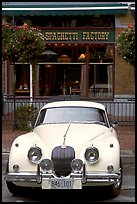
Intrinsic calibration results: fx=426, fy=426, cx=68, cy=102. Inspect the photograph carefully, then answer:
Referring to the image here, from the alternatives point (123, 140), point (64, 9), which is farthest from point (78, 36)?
point (123, 140)

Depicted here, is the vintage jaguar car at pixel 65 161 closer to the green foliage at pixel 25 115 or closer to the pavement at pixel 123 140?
→ the pavement at pixel 123 140

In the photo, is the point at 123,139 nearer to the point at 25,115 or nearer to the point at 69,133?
the point at 25,115

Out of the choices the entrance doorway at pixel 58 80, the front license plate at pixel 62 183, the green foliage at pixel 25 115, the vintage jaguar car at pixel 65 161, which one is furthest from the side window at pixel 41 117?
the entrance doorway at pixel 58 80

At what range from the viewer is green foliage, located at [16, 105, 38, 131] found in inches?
565

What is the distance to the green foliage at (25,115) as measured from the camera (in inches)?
565

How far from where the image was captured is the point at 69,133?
745cm

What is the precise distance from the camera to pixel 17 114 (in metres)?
14.6

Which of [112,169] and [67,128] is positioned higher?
[67,128]

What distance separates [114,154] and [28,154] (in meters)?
1.40

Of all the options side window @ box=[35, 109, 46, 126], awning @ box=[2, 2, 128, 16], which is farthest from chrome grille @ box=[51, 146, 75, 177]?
awning @ box=[2, 2, 128, 16]

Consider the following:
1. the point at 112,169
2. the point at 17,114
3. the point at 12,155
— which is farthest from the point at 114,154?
the point at 17,114

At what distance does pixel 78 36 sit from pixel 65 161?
11.8m

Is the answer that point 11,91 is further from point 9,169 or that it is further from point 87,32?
point 9,169

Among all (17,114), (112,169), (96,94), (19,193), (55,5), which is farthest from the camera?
(96,94)
